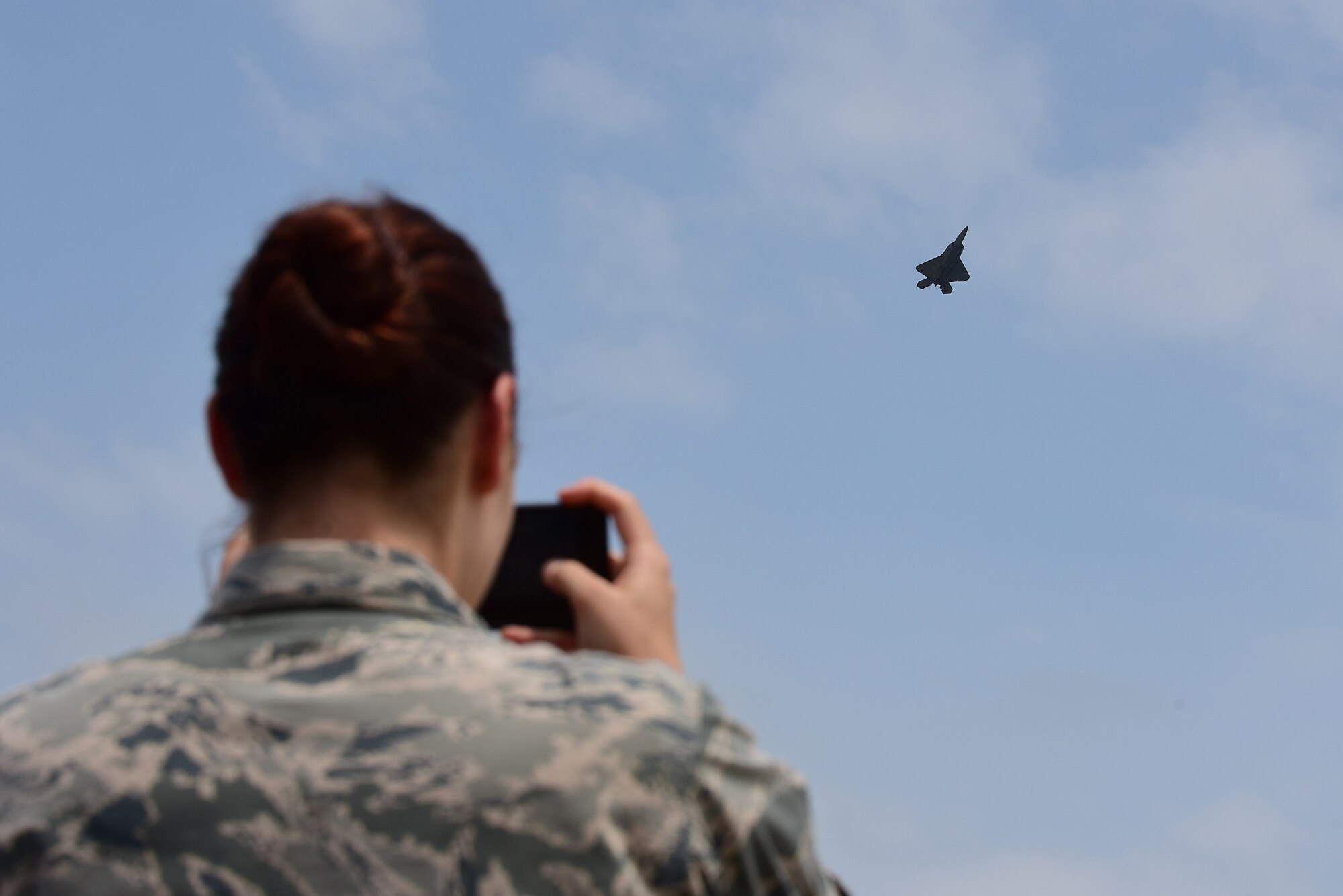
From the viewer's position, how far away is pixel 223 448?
299 centimetres


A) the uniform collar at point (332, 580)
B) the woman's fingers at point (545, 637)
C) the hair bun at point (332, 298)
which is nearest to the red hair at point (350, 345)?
the hair bun at point (332, 298)

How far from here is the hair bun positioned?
2.73 m

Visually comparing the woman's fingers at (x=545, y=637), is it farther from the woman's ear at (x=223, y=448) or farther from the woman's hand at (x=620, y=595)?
the woman's ear at (x=223, y=448)

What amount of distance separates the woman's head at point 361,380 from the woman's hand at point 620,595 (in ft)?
0.76

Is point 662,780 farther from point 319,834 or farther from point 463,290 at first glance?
point 463,290

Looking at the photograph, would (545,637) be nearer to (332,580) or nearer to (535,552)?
(535,552)

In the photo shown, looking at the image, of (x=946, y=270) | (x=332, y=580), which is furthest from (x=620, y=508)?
(x=946, y=270)

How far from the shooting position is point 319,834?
2418 mm

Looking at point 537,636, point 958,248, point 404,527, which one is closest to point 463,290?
point 404,527

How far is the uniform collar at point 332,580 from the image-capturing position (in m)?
2.72

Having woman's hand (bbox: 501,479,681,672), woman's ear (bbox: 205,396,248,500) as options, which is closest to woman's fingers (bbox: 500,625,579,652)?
woman's hand (bbox: 501,479,681,672)

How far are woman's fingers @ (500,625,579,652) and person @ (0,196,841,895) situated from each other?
0.09 m

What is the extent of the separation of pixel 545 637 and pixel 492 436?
0.52 m

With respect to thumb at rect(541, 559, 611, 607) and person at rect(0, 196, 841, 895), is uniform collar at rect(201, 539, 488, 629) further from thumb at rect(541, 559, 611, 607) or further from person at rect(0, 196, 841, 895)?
thumb at rect(541, 559, 611, 607)
